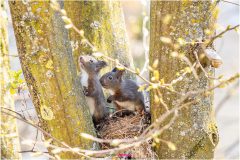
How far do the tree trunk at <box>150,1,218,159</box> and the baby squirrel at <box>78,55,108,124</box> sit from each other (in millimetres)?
1348

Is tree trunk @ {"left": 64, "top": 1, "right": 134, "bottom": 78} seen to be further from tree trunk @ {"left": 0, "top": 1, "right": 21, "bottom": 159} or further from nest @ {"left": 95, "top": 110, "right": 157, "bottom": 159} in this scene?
tree trunk @ {"left": 0, "top": 1, "right": 21, "bottom": 159}

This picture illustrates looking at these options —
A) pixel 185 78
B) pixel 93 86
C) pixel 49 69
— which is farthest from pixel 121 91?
pixel 49 69

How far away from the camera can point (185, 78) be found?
363 cm

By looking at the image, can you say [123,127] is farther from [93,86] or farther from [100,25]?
[100,25]

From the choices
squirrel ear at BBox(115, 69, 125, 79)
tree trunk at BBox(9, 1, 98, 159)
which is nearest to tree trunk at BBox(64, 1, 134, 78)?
squirrel ear at BBox(115, 69, 125, 79)

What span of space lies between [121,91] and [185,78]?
1803 mm

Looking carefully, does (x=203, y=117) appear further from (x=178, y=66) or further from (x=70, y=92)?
(x=70, y=92)

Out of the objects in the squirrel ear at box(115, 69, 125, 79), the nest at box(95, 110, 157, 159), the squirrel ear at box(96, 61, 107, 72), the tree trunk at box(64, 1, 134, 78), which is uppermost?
the tree trunk at box(64, 1, 134, 78)

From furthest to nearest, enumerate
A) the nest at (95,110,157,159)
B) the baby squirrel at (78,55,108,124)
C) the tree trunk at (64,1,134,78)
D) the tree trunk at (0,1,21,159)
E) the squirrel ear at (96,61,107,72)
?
the squirrel ear at (96,61,107,72), the baby squirrel at (78,55,108,124), the tree trunk at (64,1,134,78), the nest at (95,110,157,159), the tree trunk at (0,1,21,159)

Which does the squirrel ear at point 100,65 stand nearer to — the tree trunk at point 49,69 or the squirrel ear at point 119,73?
the squirrel ear at point 119,73

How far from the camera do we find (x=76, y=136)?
366 cm

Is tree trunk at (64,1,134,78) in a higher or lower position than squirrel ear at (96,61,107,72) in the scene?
higher

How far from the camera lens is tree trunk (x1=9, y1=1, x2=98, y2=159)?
3389 mm

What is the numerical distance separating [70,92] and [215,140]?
128cm
